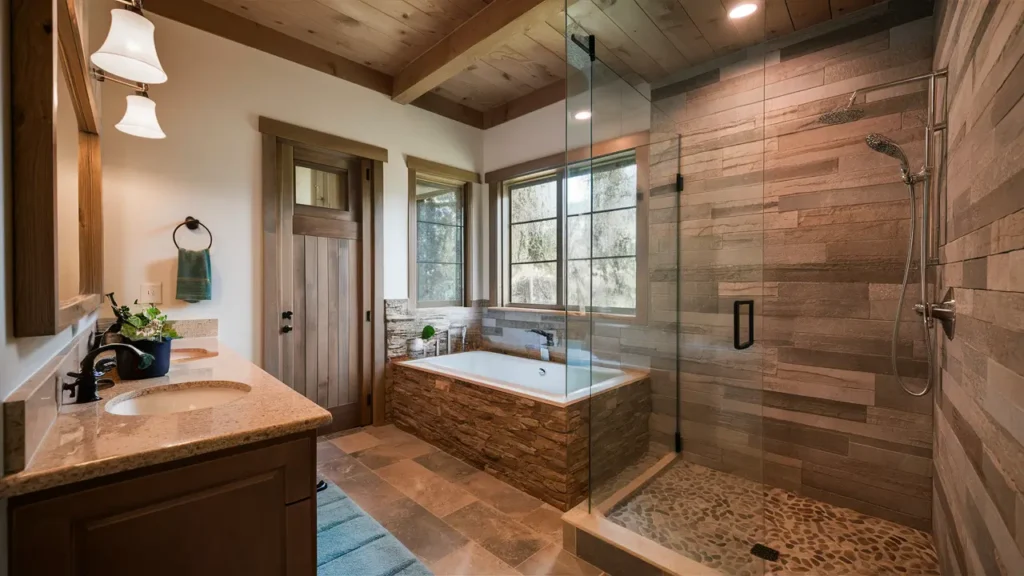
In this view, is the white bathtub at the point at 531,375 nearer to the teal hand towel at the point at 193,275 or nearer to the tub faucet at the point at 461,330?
the tub faucet at the point at 461,330

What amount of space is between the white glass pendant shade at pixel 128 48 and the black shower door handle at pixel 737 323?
293cm

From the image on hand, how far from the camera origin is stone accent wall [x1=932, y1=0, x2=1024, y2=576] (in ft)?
3.11

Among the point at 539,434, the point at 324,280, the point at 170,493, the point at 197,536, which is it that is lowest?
the point at 539,434

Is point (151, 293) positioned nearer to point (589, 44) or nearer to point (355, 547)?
point (355, 547)

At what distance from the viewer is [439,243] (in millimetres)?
3947

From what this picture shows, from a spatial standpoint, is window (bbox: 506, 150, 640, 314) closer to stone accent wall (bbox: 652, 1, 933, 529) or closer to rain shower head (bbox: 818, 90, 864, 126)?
stone accent wall (bbox: 652, 1, 933, 529)

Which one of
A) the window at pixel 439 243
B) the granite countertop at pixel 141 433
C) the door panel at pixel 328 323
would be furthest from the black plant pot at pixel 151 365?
the window at pixel 439 243

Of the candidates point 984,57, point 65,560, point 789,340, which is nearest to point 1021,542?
point 984,57

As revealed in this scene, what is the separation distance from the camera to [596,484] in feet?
6.71

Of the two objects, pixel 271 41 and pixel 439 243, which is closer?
pixel 271 41

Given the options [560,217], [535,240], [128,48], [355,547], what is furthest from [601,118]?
[355,547]

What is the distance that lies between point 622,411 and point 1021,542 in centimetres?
162

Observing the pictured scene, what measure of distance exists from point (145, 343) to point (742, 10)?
10.4ft

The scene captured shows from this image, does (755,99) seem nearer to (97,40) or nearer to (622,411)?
(622,411)
